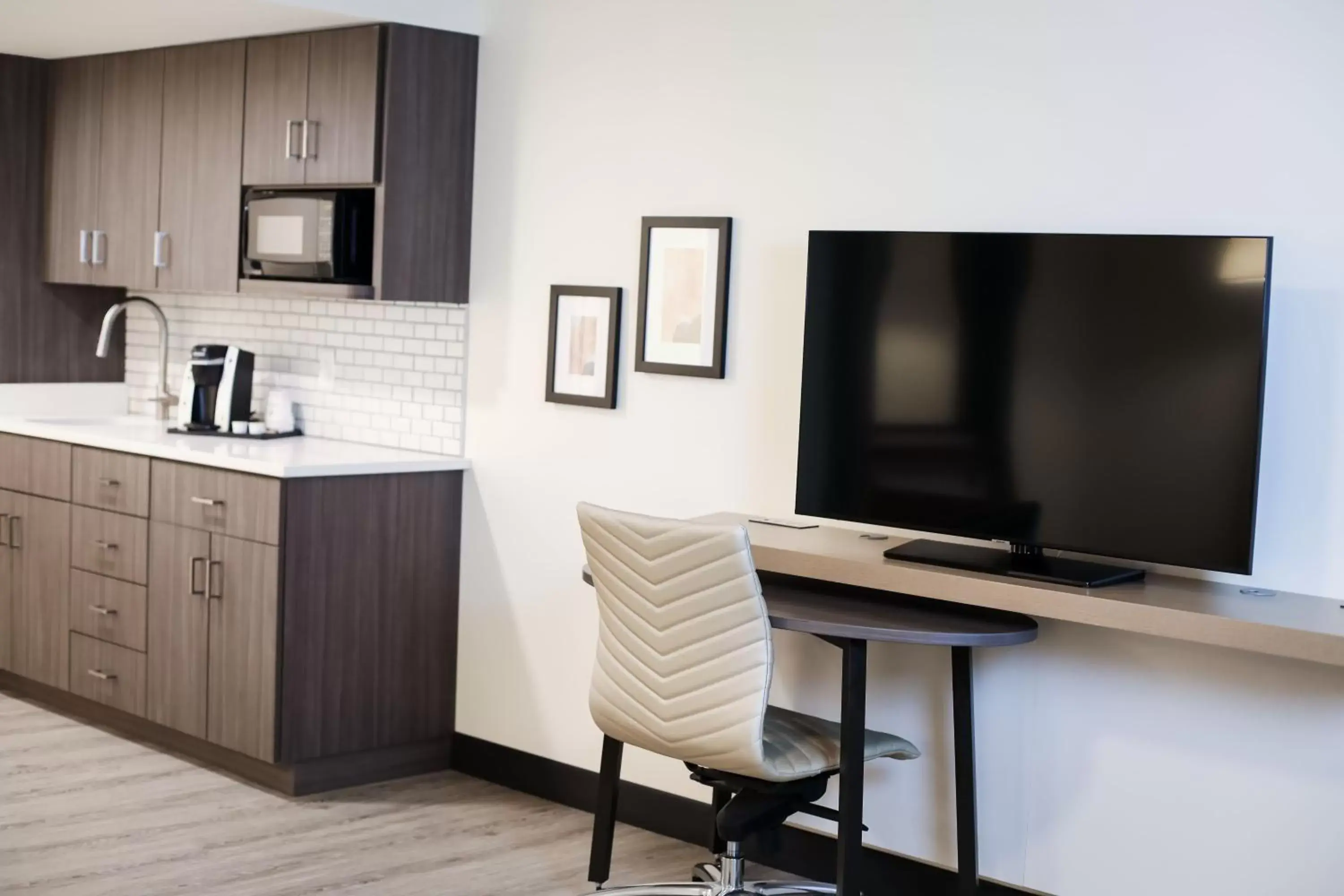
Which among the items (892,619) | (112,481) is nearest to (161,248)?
(112,481)

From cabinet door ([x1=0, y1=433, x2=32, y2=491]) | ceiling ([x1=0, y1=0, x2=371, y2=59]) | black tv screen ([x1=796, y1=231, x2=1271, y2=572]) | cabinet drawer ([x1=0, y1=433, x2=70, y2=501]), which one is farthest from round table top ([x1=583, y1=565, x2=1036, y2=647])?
cabinet door ([x1=0, y1=433, x2=32, y2=491])

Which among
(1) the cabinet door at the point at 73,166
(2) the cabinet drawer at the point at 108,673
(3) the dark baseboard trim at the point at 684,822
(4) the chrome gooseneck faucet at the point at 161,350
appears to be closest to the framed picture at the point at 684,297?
(3) the dark baseboard trim at the point at 684,822

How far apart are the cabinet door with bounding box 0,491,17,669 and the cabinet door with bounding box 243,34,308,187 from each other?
148 cm

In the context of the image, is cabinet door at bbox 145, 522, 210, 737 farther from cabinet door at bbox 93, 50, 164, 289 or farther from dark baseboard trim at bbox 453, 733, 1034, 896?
cabinet door at bbox 93, 50, 164, 289

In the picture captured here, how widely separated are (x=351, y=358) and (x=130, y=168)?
3.63 feet

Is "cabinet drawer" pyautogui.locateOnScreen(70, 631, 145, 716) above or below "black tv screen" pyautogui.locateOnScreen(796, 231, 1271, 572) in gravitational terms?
below

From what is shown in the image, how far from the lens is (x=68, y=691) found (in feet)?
17.2

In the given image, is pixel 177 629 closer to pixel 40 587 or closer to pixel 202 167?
pixel 40 587

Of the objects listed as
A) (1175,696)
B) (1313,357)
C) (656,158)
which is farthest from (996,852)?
(656,158)

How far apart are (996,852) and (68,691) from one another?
3.21 meters

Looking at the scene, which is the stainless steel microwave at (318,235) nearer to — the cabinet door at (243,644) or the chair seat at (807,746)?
the cabinet door at (243,644)

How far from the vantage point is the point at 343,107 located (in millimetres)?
4691

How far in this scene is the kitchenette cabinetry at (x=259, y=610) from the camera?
14.8 ft

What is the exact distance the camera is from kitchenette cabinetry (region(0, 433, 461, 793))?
450 cm
